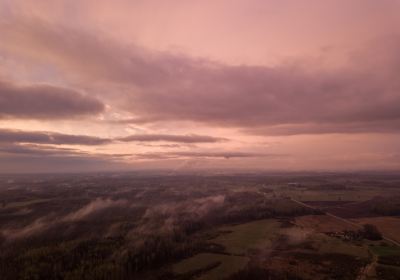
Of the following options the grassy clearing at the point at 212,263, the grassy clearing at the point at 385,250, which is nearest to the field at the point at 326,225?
the grassy clearing at the point at 385,250

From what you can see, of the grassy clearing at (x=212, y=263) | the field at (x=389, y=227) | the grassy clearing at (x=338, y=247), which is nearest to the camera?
the grassy clearing at (x=212, y=263)

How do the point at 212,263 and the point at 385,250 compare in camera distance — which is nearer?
the point at 212,263

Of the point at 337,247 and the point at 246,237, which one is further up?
the point at 337,247

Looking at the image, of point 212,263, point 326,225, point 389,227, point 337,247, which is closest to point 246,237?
point 212,263

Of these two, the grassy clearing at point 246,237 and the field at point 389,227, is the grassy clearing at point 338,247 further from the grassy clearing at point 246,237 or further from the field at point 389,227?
the field at point 389,227

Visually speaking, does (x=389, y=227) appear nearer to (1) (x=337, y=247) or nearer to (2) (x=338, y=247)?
(2) (x=338, y=247)

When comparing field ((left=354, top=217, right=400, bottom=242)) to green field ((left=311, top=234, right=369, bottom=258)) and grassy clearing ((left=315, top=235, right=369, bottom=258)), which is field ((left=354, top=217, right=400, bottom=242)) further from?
green field ((left=311, top=234, right=369, bottom=258))
